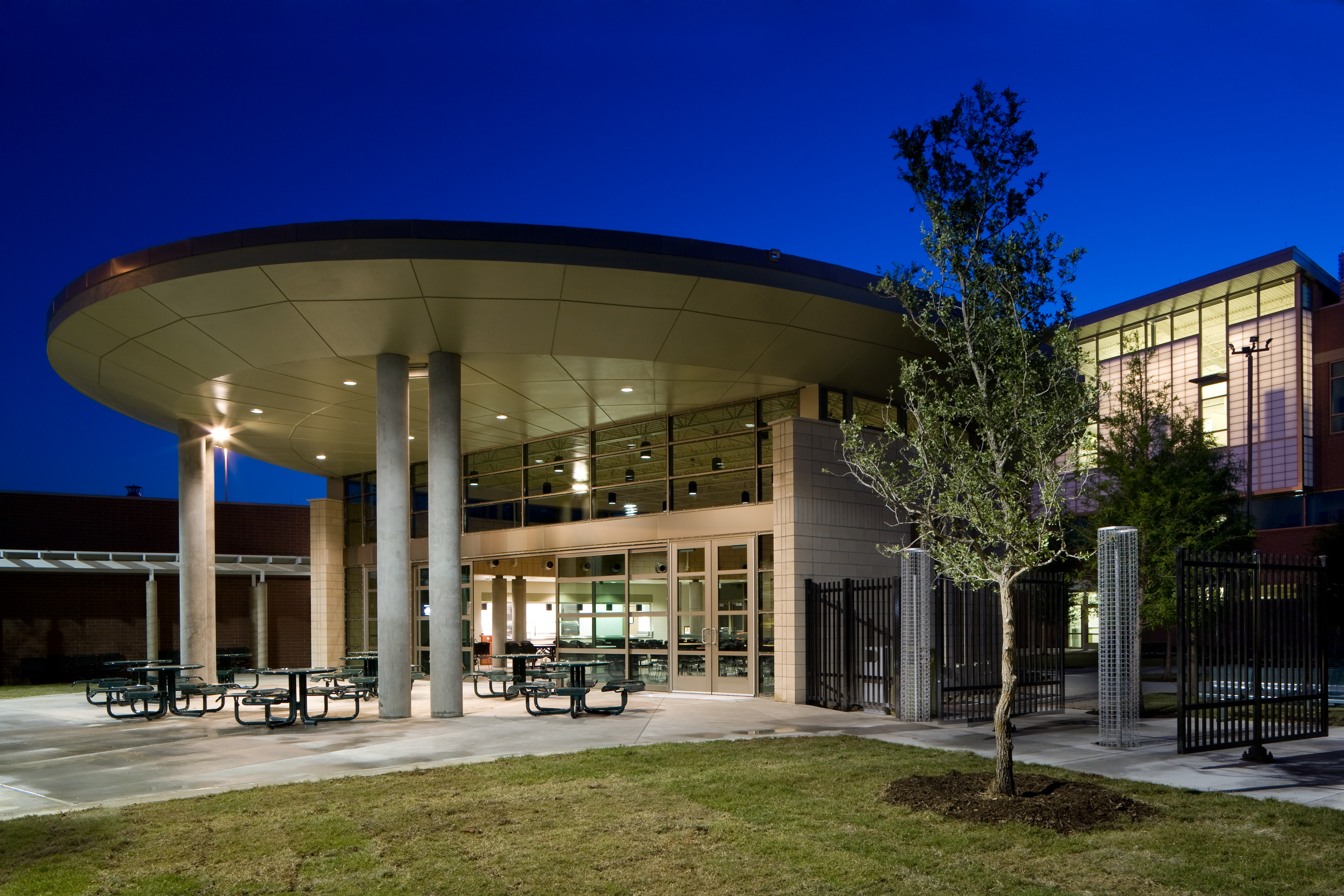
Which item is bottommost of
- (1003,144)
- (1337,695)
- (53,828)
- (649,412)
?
(1337,695)

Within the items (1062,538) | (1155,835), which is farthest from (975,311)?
(1155,835)

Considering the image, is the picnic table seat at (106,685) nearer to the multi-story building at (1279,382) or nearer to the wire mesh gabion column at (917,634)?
the wire mesh gabion column at (917,634)

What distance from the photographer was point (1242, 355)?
44281mm

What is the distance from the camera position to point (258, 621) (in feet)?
102

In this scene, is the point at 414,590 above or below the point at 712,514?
below

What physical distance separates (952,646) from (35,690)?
21441 mm

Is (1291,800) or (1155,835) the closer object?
(1155,835)

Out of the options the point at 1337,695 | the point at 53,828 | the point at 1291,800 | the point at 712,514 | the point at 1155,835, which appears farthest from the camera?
the point at 712,514

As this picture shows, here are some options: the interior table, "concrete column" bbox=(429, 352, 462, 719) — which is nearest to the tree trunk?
"concrete column" bbox=(429, 352, 462, 719)

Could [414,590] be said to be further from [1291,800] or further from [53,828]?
[1291,800]

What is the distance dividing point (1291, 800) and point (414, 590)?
841 inches

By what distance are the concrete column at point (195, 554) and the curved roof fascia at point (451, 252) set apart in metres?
7.68

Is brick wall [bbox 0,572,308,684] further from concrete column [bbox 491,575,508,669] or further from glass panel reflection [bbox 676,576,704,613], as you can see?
glass panel reflection [bbox 676,576,704,613]

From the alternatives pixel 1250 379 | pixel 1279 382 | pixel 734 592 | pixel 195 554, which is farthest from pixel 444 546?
pixel 1279 382
